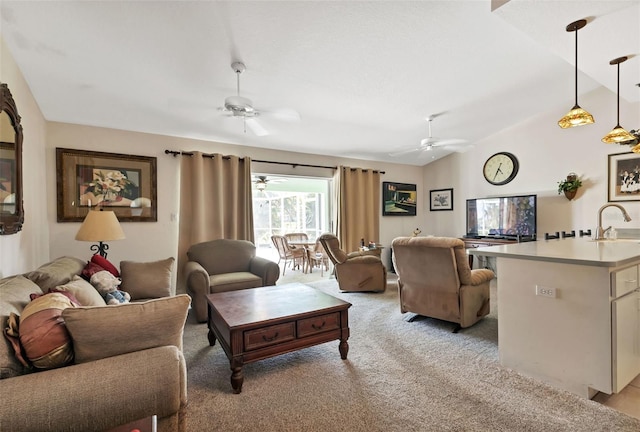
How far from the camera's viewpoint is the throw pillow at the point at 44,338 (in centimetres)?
119

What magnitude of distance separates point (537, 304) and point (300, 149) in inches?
160

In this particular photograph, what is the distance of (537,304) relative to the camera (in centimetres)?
210

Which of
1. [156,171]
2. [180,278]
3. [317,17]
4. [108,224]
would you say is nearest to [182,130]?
[156,171]

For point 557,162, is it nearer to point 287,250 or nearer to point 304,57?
point 304,57

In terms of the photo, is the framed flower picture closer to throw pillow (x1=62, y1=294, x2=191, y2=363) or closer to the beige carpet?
the beige carpet

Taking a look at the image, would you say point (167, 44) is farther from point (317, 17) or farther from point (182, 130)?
point (182, 130)

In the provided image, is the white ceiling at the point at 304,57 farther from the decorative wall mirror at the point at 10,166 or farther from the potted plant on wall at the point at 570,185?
the potted plant on wall at the point at 570,185

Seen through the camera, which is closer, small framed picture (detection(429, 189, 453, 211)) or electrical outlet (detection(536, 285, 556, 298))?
electrical outlet (detection(536, 285, 556, 298))

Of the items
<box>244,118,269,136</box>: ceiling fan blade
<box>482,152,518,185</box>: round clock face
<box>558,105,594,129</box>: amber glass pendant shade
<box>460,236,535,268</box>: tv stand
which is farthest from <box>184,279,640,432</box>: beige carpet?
<box>482,152,518,185</box>: round clock face

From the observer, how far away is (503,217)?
17.7ft

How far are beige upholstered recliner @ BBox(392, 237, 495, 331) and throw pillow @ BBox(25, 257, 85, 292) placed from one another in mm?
2884

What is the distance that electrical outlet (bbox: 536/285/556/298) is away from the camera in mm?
2010

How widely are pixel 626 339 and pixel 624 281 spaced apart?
14.7 inches

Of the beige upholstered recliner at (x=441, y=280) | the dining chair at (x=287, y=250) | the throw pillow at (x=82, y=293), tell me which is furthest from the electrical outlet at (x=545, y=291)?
Result: the dining chair at (x=287, y=250)
